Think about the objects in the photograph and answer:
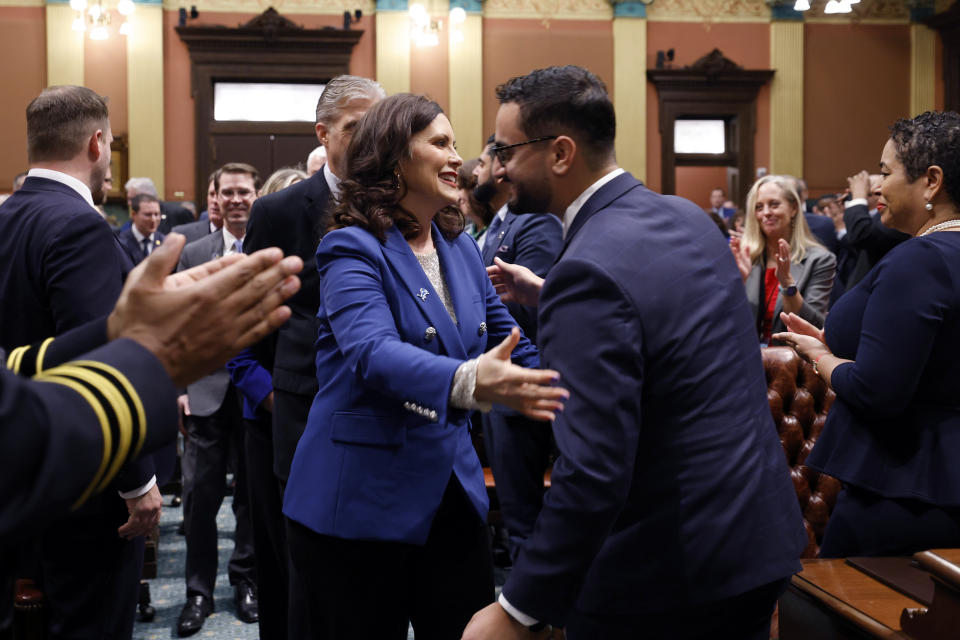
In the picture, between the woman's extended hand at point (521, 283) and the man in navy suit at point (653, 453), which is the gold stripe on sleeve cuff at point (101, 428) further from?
the woman's extended hand at point (521, 283)

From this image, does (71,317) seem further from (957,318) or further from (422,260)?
(957,318)

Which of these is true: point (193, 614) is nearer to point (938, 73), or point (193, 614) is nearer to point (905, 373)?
point (905, 373)

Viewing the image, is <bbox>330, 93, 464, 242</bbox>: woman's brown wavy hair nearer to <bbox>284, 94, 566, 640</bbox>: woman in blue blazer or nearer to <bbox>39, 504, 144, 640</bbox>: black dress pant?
<bbox>284, 94, 566, 640</bbox>: woman in blue blazer

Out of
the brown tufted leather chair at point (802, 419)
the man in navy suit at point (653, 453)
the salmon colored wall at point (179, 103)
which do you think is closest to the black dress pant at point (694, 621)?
the man in navy suit at point (653, 453)

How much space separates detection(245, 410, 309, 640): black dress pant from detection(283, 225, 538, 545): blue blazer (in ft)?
2.90

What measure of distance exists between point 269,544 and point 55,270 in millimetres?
1091

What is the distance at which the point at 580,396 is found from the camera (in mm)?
1438

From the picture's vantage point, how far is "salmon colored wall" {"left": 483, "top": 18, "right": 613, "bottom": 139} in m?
12.5

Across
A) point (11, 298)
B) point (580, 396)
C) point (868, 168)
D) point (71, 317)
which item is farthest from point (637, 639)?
point (868, 168)

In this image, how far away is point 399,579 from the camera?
2.02m

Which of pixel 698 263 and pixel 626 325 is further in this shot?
pixel 698 263

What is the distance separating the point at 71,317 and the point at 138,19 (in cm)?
1072

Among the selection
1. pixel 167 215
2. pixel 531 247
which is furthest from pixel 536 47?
pixel 531 247

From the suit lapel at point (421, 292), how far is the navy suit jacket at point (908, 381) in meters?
0.89
